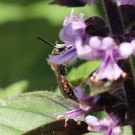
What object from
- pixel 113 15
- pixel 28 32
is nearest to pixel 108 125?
pixel 113 15

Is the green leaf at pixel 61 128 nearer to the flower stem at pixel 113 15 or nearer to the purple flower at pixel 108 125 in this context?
the purple flower at pixel 108 125

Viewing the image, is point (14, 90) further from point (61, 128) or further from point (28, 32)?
point (61, 128)

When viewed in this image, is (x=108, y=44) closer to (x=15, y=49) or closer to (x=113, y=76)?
(x=113, y=76)

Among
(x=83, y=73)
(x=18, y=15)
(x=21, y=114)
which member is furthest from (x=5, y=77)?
(x=21, y=114)

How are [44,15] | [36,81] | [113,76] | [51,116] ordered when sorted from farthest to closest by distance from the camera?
[44,15], [36,81], [51,116], [113,76]

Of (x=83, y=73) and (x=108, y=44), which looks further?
(x=83, y=73)

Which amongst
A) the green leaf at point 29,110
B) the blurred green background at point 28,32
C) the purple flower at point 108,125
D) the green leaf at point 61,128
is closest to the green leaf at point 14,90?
the blurred green background at point 28,32

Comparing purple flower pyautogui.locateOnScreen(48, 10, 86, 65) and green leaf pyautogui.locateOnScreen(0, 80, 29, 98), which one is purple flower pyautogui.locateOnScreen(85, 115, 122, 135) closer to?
purple flower pyautogui.locateOnScreen(48, 10, 86, 65)
